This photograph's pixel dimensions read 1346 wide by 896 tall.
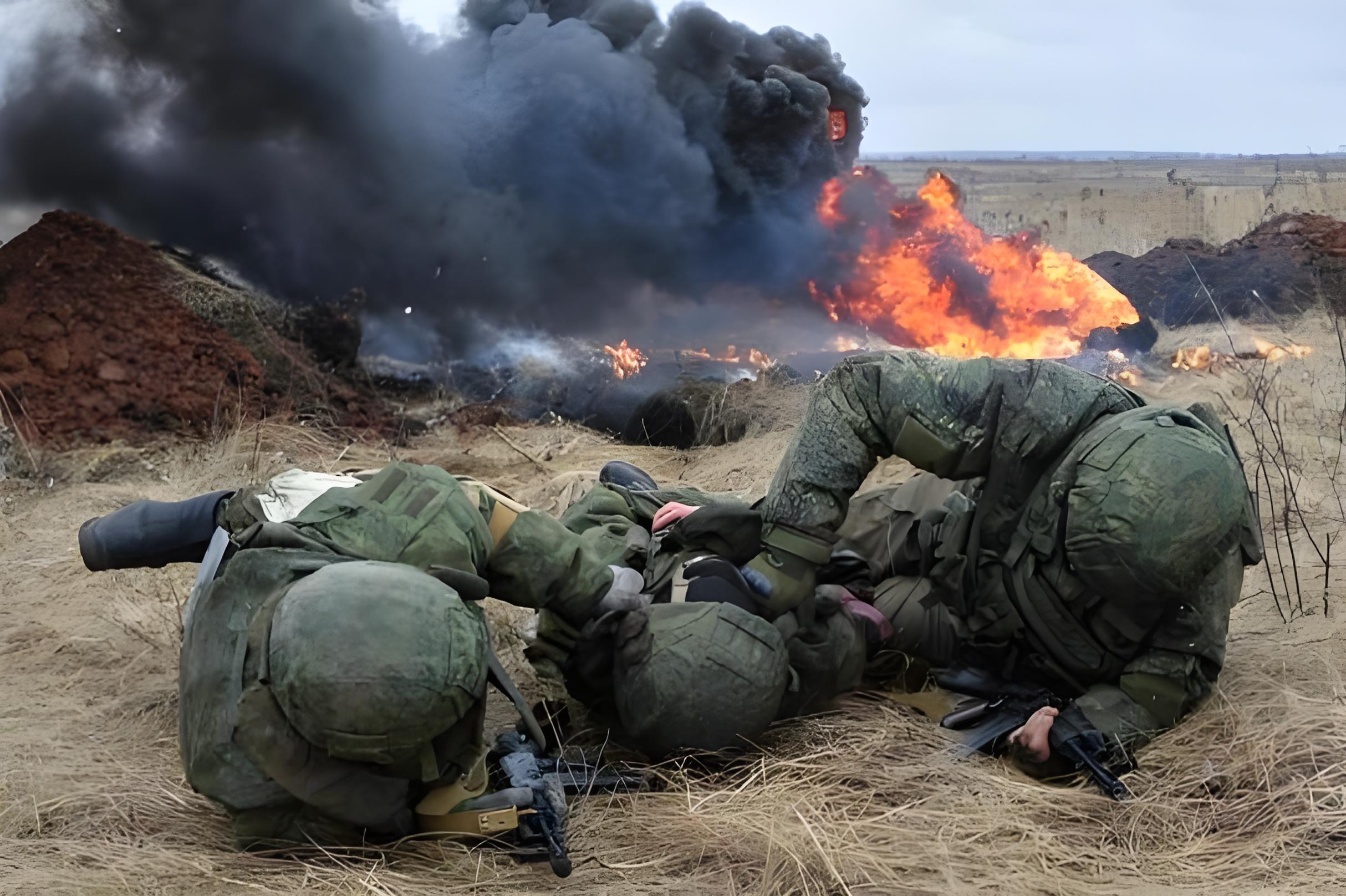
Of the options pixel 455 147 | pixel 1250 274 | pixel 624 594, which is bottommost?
pixel 624 594

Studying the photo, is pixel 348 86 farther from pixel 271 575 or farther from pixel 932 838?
pixel 932 838

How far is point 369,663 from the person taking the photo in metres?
2.72

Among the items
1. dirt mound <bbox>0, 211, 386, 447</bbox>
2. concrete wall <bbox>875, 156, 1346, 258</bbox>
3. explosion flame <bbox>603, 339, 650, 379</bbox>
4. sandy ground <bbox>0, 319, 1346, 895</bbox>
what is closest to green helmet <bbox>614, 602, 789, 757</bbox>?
sandy ground <bbox>0, 319, 1346, 895</bbox>

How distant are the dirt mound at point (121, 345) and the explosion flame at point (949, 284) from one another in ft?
18.7

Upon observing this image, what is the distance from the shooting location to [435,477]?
3443 mm

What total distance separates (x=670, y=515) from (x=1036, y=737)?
1.52m

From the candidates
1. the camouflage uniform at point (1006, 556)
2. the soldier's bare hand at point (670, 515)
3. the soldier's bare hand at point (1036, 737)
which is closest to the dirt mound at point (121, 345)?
the soldier's bare hand at point (670, 515)

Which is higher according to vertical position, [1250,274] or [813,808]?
[1250,274]

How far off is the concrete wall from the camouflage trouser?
37.2ft

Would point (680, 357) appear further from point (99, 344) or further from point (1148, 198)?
point (1148, 198)

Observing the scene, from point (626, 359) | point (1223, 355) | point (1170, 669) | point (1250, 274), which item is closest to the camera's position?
point (1170, 669)

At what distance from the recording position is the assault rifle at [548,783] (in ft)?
10.3

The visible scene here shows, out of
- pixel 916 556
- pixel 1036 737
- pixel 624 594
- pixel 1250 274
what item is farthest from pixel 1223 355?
pixel 624 594

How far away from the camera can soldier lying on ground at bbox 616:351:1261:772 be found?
3.52 m
